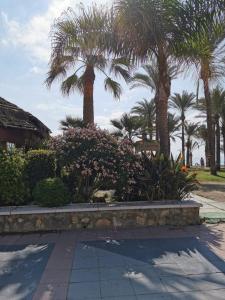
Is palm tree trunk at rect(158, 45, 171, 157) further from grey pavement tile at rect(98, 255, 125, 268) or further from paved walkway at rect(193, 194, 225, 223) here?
grey pavement tile at rect(98, 255, 125, 268)

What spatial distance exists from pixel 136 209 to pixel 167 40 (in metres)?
4.78

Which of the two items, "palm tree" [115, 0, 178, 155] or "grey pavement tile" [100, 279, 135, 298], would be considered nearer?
"grey pavement tile" [100, 279, 135, 298]

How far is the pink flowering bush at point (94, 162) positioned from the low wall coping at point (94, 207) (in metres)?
0.56

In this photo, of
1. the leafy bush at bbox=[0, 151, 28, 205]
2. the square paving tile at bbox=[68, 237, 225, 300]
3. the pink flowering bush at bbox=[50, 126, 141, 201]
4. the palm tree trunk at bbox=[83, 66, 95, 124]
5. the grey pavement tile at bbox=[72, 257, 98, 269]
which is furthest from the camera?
the palm tree trunk at bbox=[83, 66, 95, 124]

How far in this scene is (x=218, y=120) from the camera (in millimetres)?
37312

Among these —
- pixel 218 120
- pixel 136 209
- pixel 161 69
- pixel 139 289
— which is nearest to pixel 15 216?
pixel 136 209

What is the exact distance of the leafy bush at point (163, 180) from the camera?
862 centimetres

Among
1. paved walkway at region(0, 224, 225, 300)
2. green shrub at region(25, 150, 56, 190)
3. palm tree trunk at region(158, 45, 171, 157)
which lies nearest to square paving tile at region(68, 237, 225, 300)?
paved walkway at region(0, 224, 225, 300)

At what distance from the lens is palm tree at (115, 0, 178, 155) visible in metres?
9.63

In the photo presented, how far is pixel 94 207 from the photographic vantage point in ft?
26.1

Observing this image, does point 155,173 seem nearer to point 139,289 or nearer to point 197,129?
point 139,289

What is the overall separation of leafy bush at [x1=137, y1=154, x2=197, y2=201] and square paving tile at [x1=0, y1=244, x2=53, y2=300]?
2.82m

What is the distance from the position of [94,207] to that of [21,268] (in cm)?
267

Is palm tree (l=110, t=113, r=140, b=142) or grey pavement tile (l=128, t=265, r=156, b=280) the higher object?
palm tree (l=110, t=113, r=140, b=142)
